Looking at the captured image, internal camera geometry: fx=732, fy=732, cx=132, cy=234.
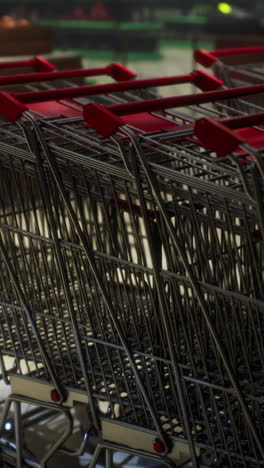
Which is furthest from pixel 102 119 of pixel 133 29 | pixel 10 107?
pixel 133 29

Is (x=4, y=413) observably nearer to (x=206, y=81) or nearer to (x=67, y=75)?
(x=67, y=75)

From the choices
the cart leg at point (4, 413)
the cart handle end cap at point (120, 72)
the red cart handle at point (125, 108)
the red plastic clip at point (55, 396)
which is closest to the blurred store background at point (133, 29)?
the cart handle end cap at point (120, 72)

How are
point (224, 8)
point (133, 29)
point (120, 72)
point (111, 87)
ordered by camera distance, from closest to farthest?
1. point (111, 87)
2. point (120, 72)
3. point (224, 8)
4. point (133, 29)

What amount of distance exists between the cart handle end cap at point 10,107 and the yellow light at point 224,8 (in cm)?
555

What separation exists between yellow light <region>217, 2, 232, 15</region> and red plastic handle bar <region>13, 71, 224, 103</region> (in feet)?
15.1

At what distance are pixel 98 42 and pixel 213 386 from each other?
6223 mm

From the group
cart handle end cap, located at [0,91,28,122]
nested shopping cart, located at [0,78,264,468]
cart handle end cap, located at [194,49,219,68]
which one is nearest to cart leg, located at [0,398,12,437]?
nested shopping cart, located at [0,78,264,468]

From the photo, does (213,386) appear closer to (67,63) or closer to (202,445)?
(202,445)

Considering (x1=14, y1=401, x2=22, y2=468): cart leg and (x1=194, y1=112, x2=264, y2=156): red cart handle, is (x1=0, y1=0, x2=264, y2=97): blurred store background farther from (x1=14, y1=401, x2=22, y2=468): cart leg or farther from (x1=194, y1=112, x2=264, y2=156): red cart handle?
(x1=194, y1=112, x2=264, y2=156): red cart handle

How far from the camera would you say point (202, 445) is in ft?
6.73

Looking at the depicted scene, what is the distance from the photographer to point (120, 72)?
129 inches

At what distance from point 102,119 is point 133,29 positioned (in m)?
5.99

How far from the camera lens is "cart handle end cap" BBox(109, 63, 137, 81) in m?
3.24

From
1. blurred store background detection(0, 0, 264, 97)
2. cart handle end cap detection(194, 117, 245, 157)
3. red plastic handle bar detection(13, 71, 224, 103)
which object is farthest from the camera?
blurred store background detection(0, 0, 264, 97)
